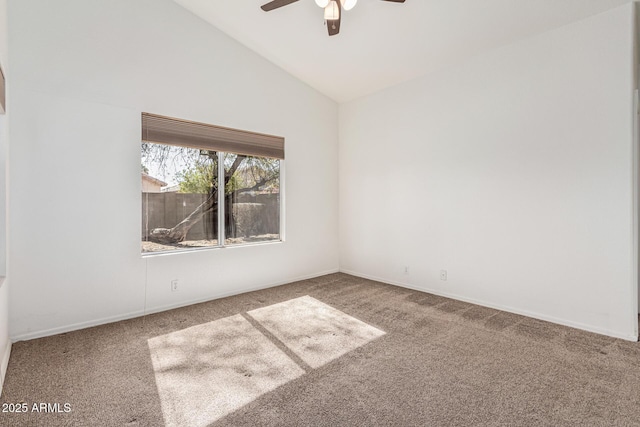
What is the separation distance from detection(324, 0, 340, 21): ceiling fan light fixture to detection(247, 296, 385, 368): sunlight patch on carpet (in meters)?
2.62

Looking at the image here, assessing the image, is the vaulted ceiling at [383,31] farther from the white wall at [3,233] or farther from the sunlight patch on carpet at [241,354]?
the sunlight patch on carpet at [241,354]

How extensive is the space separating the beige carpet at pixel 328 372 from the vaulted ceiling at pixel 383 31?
289cm

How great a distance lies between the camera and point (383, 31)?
3.43 m

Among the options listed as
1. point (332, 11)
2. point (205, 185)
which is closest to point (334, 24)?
point (332, 11)

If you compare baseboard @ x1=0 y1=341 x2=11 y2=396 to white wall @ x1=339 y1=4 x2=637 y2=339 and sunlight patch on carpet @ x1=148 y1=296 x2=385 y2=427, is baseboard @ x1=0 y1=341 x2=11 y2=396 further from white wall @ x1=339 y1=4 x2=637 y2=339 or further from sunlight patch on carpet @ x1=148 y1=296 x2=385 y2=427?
white wall @ x1=339 y1=4 x2=637 y2=339

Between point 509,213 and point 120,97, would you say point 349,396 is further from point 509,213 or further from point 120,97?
point 120,97

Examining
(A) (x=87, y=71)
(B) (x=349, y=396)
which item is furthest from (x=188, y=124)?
(B) (x=349, y=396)

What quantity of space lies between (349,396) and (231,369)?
2.88 ft

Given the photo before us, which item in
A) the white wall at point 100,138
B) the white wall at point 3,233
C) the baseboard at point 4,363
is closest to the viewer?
the baseboard at point 4,363

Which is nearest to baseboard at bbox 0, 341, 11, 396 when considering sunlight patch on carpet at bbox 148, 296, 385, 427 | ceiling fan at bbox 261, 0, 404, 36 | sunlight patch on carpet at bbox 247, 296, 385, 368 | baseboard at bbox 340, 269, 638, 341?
sunlight patch on carpet at bbox 148, 296, 385, 427

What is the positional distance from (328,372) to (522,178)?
2.74 metres

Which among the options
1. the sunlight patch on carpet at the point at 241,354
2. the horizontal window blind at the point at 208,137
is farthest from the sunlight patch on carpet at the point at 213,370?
the horizontal window blind at the point at 208,137

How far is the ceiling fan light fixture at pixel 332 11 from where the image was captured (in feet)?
7.84

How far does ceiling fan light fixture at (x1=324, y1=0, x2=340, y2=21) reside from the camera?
2.39m
